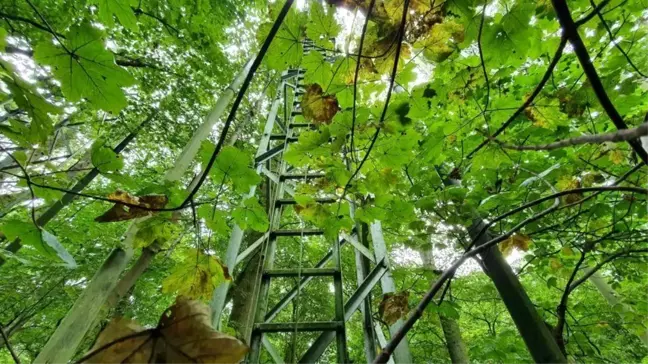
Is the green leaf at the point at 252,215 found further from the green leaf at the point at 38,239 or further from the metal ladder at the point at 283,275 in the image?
the green leaf at the point at 38,239

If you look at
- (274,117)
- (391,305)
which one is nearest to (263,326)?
(391,305)

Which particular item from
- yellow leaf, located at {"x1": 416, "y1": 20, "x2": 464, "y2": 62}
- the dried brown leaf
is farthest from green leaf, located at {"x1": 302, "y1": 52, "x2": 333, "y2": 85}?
the dried brown leaf

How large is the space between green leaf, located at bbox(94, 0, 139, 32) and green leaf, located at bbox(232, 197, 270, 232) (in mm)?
540

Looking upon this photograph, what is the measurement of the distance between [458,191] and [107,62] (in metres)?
1.39

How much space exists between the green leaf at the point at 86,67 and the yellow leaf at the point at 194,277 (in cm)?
42

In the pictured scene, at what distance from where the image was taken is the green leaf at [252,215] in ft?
3.05

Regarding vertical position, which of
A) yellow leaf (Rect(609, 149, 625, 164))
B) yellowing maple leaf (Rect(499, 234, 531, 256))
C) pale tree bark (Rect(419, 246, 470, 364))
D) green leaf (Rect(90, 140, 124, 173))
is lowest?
green leaf (Rect(90, 140, 124, 173))

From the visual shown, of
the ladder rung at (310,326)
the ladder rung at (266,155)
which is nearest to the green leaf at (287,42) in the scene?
the ladder rung at (310,326)

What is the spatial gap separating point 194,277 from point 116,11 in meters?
0.69

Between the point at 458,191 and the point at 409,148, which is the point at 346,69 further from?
the point at 458,191

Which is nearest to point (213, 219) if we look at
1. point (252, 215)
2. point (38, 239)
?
point (252, 215)

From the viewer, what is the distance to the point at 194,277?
0.79 meters

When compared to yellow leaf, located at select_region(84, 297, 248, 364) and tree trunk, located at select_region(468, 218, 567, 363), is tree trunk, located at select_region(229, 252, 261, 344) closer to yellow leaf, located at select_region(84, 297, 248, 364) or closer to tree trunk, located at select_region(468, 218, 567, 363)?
tree trunk, located at select_region(468, 218, 567, 363)

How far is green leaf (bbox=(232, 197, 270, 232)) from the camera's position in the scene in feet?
3.05
